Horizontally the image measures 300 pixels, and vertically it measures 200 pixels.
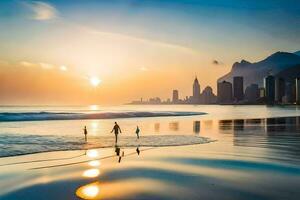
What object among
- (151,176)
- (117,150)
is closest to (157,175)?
(151,176)

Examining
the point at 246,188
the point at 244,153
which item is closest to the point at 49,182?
the point at 246,188

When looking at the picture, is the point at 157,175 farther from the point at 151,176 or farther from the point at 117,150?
the point at 117,150

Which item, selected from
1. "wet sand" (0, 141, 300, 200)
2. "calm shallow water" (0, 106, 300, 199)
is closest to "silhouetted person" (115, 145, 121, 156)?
"calm shallow water" (0, 106, 300, 199)

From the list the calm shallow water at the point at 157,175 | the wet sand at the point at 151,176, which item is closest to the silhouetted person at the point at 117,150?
the calm shallow water at the point at 157,175

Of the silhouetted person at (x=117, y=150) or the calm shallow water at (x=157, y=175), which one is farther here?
the silhouetted person at (x=117, y=150)

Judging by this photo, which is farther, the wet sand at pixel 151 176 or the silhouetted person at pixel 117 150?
the silhouetted person at pixel 117 150

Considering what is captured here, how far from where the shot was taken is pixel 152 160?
21.8 m

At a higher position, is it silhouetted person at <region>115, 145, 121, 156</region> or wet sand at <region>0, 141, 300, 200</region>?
silhouetted person at <region>115, 145, 121, 156</region>

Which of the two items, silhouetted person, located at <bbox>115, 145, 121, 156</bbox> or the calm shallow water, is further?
silhouetted person, located at <bbox>115, 145, 121, 156</bbox>

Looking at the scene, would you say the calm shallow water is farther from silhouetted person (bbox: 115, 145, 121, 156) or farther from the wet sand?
silhouetted person (bbox: 115, 145, 121, 156)

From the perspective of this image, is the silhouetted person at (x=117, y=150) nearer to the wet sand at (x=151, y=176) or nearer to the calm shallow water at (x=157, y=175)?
the calm shallow water at (x=157, y=175)

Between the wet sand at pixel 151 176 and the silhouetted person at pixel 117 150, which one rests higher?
the silhouetted person at pixel 117 150

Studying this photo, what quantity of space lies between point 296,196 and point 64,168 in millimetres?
12466

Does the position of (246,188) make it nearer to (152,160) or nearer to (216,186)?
(216,186)
